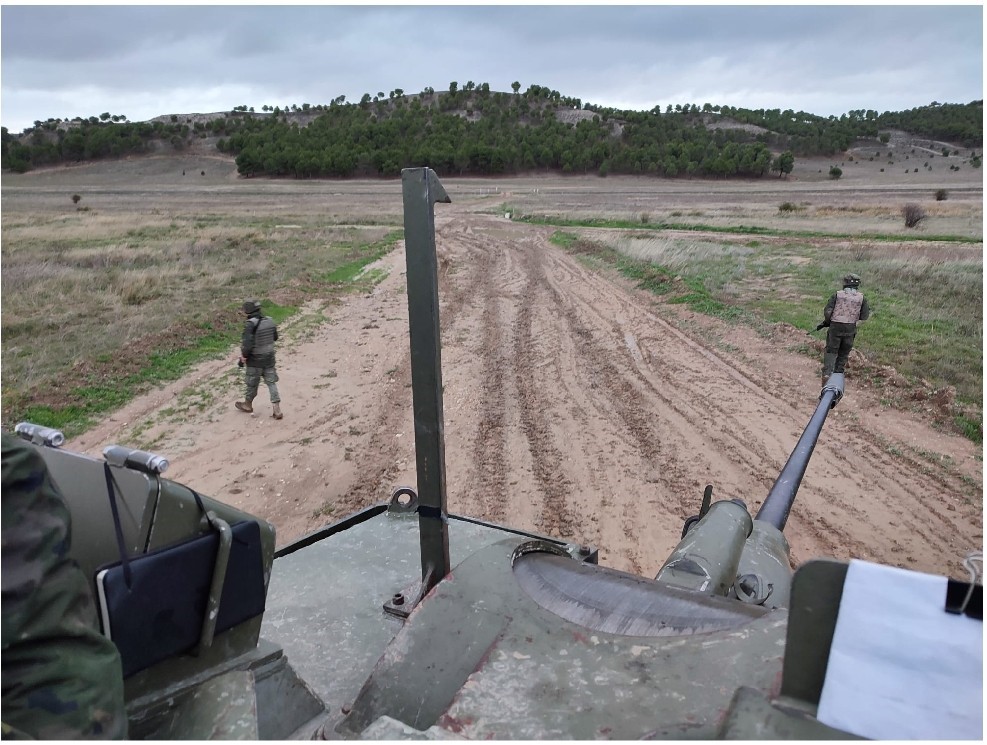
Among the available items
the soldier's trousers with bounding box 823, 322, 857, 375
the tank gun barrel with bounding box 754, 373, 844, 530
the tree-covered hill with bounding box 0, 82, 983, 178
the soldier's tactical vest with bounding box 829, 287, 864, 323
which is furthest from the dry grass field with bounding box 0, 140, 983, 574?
the tree-covered hill with bounding box 0, 82, 983, 178

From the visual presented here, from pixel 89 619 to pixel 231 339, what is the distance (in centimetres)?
1167

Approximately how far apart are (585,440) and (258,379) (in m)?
4.21

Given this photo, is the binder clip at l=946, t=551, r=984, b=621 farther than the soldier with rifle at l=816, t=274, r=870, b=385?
No

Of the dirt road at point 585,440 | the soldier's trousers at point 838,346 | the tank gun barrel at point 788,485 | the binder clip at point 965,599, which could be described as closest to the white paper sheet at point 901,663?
the binder clip at point 965,599

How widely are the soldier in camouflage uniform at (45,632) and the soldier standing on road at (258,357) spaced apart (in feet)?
25.1

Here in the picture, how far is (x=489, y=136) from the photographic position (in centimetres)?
9294

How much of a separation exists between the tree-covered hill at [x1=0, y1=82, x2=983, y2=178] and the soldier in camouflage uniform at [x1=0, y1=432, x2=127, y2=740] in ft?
232

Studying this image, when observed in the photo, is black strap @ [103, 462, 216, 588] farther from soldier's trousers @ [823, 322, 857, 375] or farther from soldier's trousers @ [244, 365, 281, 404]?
soldier's trousers @ [823, 322, 857, 375]

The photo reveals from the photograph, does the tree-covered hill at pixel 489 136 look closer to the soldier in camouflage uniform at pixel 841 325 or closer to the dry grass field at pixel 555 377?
the dry grass field at pixel 555 377

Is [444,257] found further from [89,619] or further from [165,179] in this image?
[165,179]

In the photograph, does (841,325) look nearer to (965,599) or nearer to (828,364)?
(828,364)

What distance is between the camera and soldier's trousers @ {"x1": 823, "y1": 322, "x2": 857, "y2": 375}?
10.3 metres

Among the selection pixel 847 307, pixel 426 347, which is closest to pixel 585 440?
pixel 847 307

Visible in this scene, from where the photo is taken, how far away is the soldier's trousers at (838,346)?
10.3m
